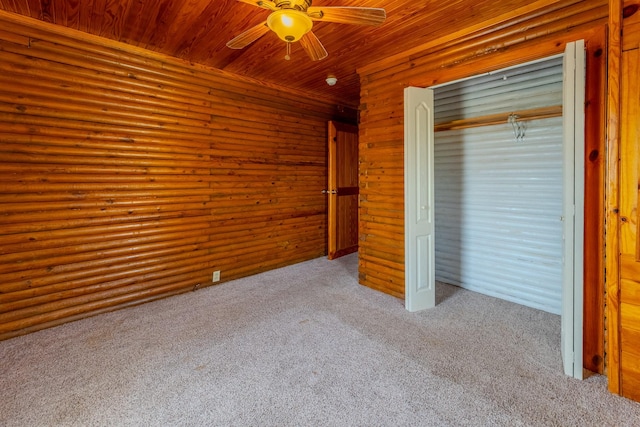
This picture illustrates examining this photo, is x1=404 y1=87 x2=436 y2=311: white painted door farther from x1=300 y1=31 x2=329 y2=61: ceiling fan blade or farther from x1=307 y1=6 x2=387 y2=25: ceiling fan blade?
x1=307 y1=6 x2=387 y2=25: ceiling fan blade

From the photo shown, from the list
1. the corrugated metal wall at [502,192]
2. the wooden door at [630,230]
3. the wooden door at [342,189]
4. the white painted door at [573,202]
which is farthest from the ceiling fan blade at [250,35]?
the wooden door at [342,189]

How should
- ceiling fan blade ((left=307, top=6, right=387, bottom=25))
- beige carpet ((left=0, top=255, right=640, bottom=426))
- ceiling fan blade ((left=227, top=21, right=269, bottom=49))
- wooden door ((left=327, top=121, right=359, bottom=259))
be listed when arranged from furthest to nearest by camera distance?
wooden door ((left=327, top=121, right=359, bottom=259))
ceiling fan blade ((left=227, top=21, right=269, bottom=49))
ceiling fan blade ((left=307, top=6, right=387, bottom=25))
beige carpet ((left=0, top=255, right=640, bottom=426))

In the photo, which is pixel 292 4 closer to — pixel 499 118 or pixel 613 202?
pixel 613 202

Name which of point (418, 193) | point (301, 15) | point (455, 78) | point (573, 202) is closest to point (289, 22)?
point (301, 15)

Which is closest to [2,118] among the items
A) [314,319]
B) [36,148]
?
[36,148]

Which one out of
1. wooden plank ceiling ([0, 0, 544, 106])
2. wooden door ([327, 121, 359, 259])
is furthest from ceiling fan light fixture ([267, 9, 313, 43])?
wooden door ([327, 121, 359, 259])

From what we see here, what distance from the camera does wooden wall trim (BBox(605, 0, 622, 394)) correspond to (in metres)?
1.78

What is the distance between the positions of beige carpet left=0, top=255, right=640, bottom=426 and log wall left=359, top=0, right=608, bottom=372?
558 mm

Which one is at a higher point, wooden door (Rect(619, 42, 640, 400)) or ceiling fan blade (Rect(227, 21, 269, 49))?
ceiling fan blade (Rect(227, 21, 269, 49))

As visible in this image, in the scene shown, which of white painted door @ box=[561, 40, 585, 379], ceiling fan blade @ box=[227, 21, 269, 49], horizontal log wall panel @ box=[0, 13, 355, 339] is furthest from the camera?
horizontal log wall panel @ box=[0, 13, 355, 339]

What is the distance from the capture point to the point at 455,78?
283 centimetres

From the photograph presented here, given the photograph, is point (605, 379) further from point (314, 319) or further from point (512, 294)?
point (314, 319)

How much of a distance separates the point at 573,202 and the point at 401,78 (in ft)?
6.80

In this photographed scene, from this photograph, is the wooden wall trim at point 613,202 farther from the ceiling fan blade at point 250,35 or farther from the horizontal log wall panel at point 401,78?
the ceiling fan blade at point 250,35
